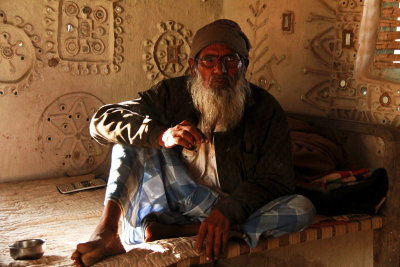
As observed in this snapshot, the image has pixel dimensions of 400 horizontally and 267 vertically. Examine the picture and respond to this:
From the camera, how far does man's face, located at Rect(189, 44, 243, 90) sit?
89.4 inches

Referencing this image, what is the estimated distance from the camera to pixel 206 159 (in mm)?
2336

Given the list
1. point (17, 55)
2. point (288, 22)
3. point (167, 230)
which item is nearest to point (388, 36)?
point (288, 22)

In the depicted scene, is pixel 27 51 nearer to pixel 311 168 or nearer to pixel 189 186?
pixel 189 186

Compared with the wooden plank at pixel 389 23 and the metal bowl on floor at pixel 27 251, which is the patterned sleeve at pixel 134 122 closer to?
the metal bowl on floor at pixel 27 251

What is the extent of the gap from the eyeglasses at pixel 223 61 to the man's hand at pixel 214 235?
76cm

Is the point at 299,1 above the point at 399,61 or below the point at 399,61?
above

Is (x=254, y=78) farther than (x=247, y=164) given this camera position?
Yes

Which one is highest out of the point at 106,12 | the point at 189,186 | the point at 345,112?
the point at 106,12

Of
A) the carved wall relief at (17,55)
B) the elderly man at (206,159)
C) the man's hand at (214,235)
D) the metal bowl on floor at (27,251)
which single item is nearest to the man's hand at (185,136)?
the elderly man at (206,159)

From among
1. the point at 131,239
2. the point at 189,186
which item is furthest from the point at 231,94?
the point at 131,239

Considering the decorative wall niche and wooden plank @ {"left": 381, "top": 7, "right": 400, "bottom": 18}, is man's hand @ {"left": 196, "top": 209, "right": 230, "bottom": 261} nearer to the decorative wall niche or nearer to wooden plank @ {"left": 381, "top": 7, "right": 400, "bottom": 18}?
wooden plank @ {"left": 381, "top": 7, "right": 400, "bottom": 18}

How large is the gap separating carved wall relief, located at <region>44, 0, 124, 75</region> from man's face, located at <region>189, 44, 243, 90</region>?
1343 millimetres

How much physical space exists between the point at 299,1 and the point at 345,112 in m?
0.82

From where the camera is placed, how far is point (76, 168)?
11.3ft
